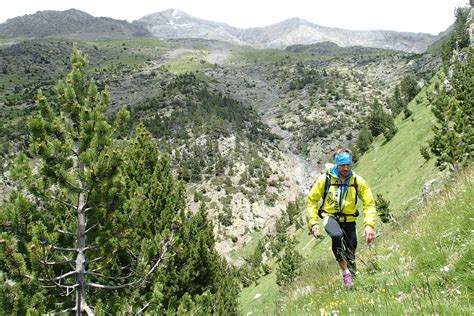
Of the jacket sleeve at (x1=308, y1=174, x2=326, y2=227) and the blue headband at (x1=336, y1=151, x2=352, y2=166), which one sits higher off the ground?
the blue headband at (x1=336, y1=151, x2=352, y2=166)

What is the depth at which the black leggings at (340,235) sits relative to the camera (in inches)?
290

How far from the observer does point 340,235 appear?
7.39 m

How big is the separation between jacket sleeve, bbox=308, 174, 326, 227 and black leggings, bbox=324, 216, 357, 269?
0.24m

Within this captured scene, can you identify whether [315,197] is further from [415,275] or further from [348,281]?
[415,275]

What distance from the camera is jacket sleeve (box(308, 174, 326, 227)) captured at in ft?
25.8

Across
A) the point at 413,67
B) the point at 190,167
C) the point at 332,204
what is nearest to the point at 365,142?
the point at 190,167

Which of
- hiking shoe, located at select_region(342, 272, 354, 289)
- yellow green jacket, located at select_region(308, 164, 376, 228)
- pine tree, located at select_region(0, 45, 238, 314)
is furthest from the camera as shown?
pine tree, located at select_region(0, 45, 238, 314)

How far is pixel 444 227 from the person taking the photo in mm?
6328

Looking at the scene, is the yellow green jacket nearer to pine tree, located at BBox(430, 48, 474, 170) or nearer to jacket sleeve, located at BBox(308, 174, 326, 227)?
jacket sleeve, located at BBox(308, 174, 326, 227)

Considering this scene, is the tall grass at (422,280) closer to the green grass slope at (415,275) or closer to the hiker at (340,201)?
the green grass slope at (415,275)

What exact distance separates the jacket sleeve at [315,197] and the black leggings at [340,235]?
0.80 feet

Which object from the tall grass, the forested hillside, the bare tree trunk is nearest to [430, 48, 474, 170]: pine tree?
the forested hillside

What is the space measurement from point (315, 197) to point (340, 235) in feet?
3.13

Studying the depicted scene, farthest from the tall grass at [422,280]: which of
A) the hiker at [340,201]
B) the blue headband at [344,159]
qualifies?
the blue headband at [344,159]
